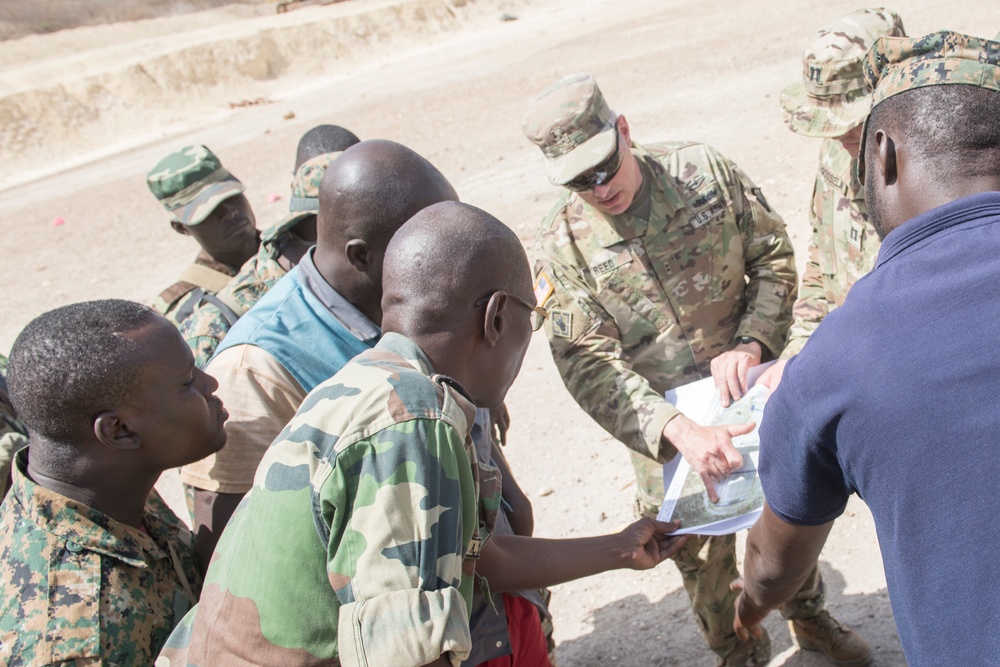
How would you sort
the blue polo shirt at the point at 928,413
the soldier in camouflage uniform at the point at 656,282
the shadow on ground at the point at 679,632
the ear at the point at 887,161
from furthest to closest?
the shadow on ground at the point at 679,632
the soldier in camouflage uniform at the point at 656,282
the ear at the point at 887,161
the blue polo shirt at the point at 928,413

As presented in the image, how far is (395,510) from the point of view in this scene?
1.52 m

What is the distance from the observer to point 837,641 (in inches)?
132

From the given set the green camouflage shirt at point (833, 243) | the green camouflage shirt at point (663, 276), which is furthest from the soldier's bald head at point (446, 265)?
the green camouflage shirt at point (833, 243)

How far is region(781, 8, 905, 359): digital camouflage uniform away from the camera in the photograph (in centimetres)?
284

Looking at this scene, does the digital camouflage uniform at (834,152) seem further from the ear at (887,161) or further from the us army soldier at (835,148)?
the ear at (887,161)

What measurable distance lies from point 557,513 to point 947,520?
135 inches

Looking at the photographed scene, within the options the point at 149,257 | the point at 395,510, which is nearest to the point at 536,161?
the point at 149,257

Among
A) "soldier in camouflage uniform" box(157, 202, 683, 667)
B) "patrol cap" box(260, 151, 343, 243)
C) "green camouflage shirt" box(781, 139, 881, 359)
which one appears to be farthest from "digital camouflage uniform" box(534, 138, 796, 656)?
"soldier in camouflage uniform" box(157, 202, 683, 667)

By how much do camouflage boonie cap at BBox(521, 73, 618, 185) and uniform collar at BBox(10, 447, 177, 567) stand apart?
5.67ft

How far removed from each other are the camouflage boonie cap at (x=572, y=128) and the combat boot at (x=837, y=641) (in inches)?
76.3

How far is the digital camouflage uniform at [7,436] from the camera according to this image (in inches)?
103

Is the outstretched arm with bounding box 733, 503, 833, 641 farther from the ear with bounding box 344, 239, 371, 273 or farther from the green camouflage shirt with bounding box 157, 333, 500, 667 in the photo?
the ear with bounding box 344, 239, 371, 273

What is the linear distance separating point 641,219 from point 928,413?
77.6 inches

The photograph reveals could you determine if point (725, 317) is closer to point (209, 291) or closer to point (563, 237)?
point (563, 237)
